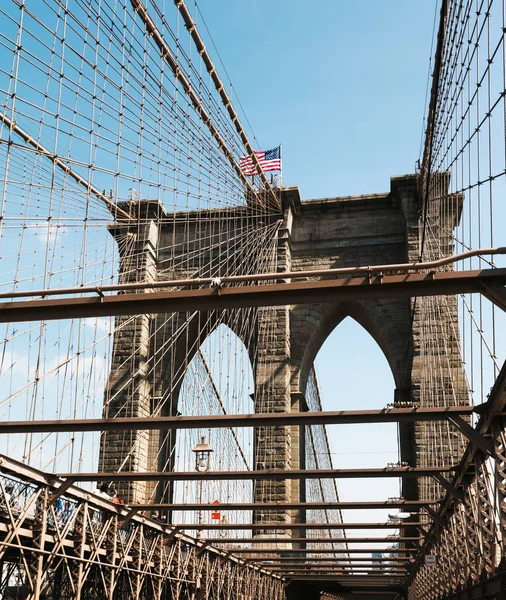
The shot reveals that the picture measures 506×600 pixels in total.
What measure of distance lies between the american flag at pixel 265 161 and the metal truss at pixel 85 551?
13.3 meters

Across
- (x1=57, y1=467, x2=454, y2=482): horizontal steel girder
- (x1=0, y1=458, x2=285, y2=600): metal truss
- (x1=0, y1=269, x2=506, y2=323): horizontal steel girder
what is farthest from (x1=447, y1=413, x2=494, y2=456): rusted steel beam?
(x1=0, y1=458, x2=285, y2=600): metal truss

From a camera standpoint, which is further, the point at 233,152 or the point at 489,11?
the point at 233,152

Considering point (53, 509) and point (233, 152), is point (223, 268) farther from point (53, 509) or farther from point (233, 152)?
point (53, 509)

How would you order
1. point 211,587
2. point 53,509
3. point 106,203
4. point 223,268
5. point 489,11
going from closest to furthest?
point 489,11 → point 53,509 → point 106,203 → point 211,587 → point 223,268

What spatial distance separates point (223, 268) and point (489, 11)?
1997 cm

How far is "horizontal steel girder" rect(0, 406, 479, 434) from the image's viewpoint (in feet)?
42.2

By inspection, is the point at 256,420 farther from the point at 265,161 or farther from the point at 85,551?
the point at 265,161

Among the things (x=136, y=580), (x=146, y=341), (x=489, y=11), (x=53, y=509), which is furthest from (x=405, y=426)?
(x=489, y=11)

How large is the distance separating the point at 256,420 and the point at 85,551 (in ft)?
17.8

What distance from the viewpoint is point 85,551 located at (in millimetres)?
16344

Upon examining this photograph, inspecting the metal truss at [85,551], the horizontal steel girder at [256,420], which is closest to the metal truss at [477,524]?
the horizontal steel girder at [256,420]

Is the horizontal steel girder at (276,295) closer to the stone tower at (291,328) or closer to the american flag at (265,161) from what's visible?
the stone tower at (291,328)

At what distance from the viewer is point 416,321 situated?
28.8 meters

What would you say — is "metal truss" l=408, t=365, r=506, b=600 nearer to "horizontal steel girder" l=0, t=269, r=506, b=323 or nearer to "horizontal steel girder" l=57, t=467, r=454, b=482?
"horizontal steel girder" l=57, t=467, r=454, b=482
